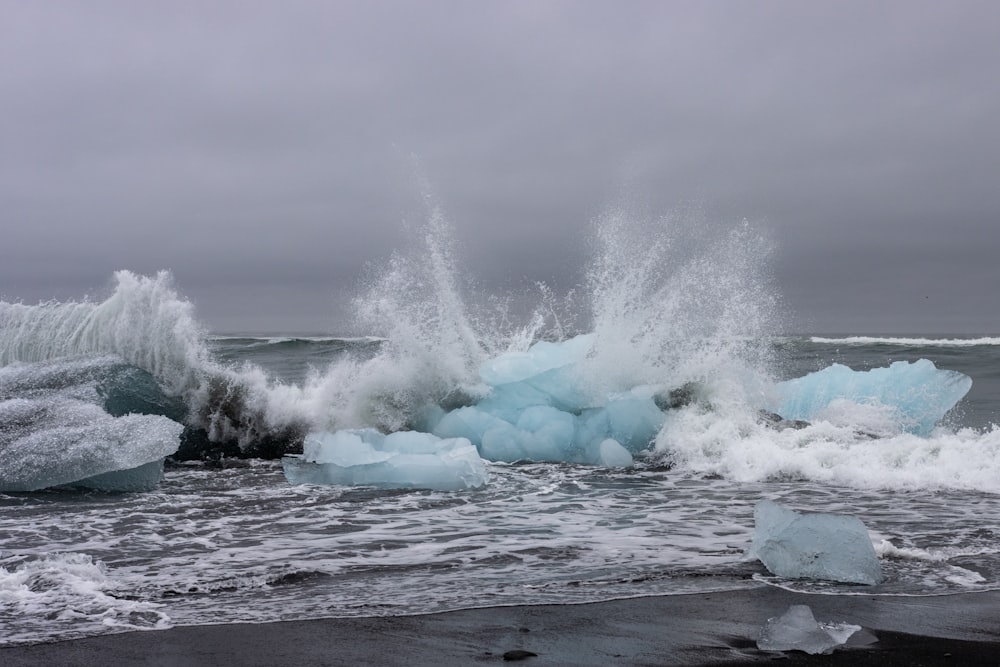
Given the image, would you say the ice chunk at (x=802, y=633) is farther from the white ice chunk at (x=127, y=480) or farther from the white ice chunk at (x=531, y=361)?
the white ice chunk at (x=531, y=361)

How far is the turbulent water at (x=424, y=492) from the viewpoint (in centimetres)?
454

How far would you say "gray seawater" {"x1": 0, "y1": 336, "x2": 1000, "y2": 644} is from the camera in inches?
171

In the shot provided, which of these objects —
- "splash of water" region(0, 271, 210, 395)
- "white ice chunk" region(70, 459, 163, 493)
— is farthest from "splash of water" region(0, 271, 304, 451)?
"white ice chunk" region(70, 459, 163, 493)

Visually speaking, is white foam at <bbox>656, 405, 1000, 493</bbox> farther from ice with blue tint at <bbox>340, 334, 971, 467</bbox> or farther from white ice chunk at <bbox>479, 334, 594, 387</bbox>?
white ice chunk at <bbox>479, 334, 594, 387</bbox>

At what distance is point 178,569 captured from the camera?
4.91 meters

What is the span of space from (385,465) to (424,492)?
0.55 metres

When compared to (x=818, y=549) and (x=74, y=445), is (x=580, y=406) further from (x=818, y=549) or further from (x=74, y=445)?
(x=818, y=549)

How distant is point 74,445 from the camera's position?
7.91 m

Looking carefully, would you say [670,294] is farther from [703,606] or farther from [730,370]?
[703,606]

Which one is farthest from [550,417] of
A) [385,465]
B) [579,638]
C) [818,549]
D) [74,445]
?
[579,638]

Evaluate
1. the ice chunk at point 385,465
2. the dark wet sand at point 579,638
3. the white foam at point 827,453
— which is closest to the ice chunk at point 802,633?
the dark wet sand at point 579,638

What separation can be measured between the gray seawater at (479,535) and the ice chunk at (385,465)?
23 centimetres

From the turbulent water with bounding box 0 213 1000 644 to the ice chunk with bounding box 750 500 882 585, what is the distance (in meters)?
0.11

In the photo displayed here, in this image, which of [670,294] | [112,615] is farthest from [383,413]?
[112,615]
